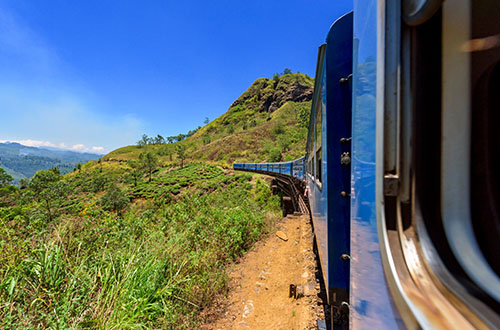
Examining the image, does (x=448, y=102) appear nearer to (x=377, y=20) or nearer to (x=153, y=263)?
(x=377, y=20)

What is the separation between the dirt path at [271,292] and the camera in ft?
11.3

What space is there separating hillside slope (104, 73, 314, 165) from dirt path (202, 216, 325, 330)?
91.7 ft

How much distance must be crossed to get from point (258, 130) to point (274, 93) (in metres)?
53.1

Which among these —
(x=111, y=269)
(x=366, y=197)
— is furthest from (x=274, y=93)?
(x=366, y=197)

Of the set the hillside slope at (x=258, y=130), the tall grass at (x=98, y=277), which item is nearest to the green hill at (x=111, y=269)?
the tall grass at (x=98, y=277)

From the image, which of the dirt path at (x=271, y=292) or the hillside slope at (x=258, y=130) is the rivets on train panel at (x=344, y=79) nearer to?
the dirt path at (x=271, y=292)

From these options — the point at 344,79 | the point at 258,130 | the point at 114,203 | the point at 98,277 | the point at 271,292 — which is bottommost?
the point at 114,203

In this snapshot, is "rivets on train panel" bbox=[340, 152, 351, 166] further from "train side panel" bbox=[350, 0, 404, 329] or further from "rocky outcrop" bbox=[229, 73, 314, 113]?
"rocky outcrop" bbox=[229, 73, 314, 113]

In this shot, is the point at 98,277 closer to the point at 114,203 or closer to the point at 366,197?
the point at 366,197

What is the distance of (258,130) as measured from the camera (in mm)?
63562

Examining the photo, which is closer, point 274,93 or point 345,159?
point 345,159

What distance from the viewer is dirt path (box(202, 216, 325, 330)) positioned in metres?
3.46

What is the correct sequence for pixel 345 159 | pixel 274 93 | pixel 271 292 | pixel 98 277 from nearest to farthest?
pixel 345 159, pixel 98 277, pixel 271 292, pixel 274 93

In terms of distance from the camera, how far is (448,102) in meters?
0.84
